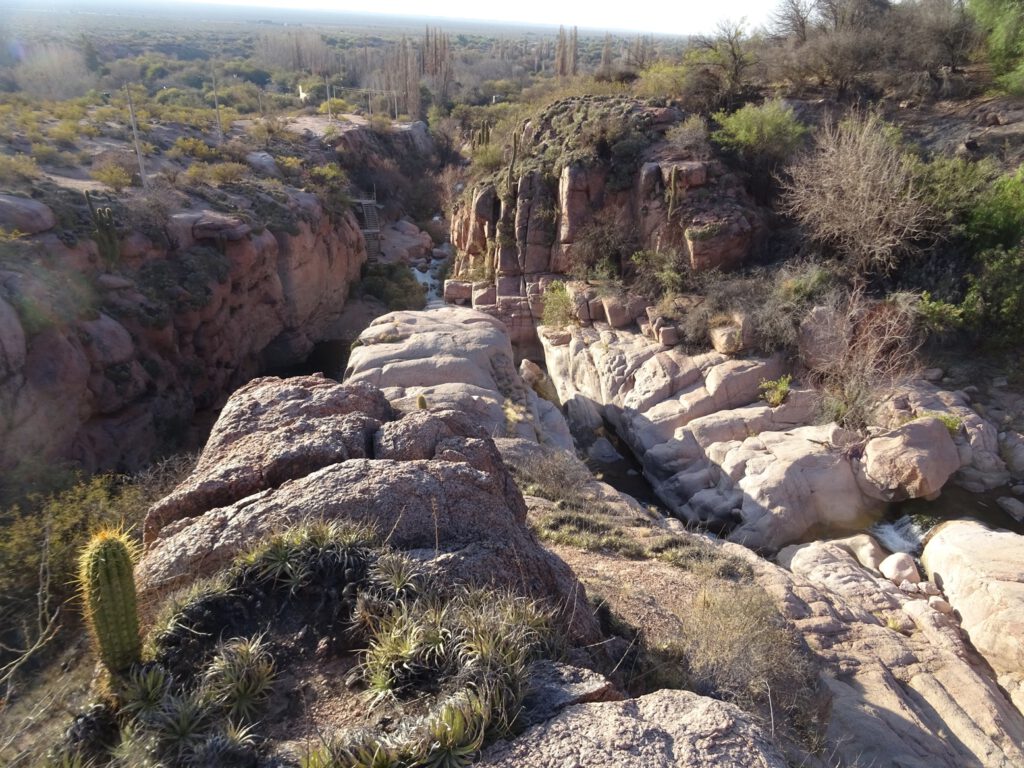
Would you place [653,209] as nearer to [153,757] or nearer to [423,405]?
[423,405]

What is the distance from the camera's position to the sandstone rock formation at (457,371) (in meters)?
12.1

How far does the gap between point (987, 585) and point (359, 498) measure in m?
9.27

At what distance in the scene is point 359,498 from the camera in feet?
15.3

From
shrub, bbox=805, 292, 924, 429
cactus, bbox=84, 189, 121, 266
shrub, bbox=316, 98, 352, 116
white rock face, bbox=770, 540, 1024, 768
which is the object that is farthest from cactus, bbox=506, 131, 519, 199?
shrub, bbox=316, 98, 352, 116

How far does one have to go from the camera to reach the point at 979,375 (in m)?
13.4

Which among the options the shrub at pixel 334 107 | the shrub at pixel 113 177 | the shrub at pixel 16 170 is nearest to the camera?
the shrub at pixel 16 170

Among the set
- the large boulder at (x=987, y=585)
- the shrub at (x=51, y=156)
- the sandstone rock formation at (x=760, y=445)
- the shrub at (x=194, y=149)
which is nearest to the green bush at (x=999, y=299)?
the sandstone rock formation at (x=760, y=445)

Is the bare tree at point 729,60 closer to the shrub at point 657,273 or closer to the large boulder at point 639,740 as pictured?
the shrub at point 657,273

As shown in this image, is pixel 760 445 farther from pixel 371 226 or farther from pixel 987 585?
pixel 371 226

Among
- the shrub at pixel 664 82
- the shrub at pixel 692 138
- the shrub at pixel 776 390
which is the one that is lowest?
the shrub at pixel 776 390

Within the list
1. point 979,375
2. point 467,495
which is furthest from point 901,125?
point 467,495

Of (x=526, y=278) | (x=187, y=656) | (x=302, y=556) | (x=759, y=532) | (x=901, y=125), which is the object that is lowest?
(x=759, y=532)

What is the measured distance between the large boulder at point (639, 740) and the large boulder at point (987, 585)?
6.89 m

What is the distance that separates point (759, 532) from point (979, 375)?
22.2ft
